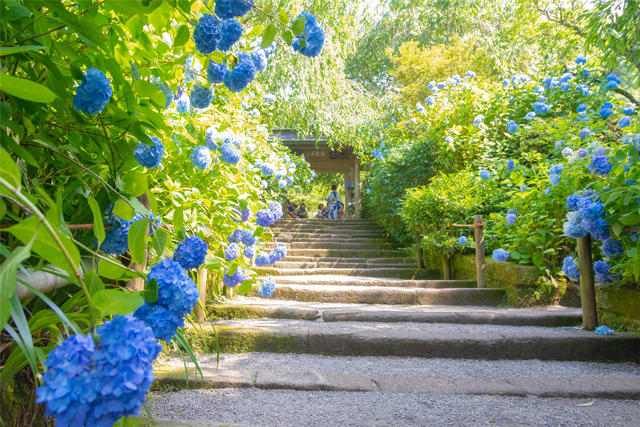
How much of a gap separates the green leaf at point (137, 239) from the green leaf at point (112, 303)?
0.19m

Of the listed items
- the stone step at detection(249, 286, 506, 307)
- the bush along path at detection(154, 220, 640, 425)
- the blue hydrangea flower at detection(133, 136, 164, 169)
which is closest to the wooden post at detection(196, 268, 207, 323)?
the bush along path at detection(154, 220, 640, 425)

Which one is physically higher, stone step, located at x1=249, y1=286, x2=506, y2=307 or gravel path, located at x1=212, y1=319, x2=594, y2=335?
stone step, located at x1=249, y1=286, x2=506, y2=307

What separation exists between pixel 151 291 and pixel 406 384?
1603mm

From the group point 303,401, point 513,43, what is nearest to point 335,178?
point 513,43

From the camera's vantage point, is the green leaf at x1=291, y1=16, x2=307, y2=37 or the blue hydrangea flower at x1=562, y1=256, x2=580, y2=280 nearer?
the green leaf at x1=291, y1=16, x2=307, y2=37

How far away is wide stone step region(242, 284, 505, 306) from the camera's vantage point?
3895 mm

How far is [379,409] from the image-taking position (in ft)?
5.83

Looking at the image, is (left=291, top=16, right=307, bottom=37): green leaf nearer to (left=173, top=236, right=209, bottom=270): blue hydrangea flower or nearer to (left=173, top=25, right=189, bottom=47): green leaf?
(left=173, top=25, right=189, bottom=47): green leaf

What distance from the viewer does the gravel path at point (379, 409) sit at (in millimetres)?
1661

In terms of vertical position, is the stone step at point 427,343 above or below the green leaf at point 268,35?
below

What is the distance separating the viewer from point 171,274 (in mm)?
814

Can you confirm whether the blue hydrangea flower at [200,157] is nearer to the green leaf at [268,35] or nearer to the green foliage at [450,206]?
the green leaf at [268,35]

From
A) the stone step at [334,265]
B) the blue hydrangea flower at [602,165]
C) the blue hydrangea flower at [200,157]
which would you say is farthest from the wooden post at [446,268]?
the blue hydrangea flower at [200,157]

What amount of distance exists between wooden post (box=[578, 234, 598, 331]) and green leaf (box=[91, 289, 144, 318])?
287cm
